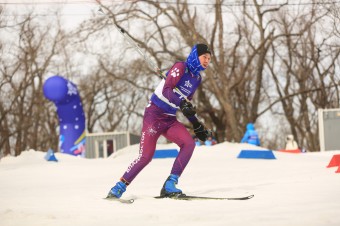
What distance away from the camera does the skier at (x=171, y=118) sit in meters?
6.52

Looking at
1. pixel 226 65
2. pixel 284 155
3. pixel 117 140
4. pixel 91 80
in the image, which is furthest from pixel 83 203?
pixel 91 80

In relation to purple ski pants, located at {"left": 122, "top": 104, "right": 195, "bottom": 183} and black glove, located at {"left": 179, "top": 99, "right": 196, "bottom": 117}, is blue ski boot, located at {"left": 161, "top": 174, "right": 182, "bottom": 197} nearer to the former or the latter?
purple ski pants, located at {"left": 122, "top": 104, "right": 195, "bottom": 183}

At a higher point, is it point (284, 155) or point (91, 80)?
point (91, 80)

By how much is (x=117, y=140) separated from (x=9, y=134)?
29.1 feet

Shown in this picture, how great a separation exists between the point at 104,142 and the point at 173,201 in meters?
24.3

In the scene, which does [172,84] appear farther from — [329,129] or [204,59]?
[329,129]

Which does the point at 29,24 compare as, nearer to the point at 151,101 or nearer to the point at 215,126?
the point at 215,126

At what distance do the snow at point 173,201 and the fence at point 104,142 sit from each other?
17.5 m

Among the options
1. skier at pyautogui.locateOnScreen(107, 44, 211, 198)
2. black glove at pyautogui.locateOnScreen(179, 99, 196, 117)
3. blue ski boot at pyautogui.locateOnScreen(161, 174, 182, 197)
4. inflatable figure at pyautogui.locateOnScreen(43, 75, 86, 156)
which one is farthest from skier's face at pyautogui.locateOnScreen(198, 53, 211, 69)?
inflatable figure at pyautogui.locateOnScreen(43, 75, 86, 156)

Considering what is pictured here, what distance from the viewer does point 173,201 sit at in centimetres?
612

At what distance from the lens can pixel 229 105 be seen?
30.2m

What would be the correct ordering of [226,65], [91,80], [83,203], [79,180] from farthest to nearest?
[91,80] < [226,65] < [79,180] < [83,203]

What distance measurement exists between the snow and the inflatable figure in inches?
481

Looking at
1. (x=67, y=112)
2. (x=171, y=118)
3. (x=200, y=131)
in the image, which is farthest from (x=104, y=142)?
(x=171, y=118)
